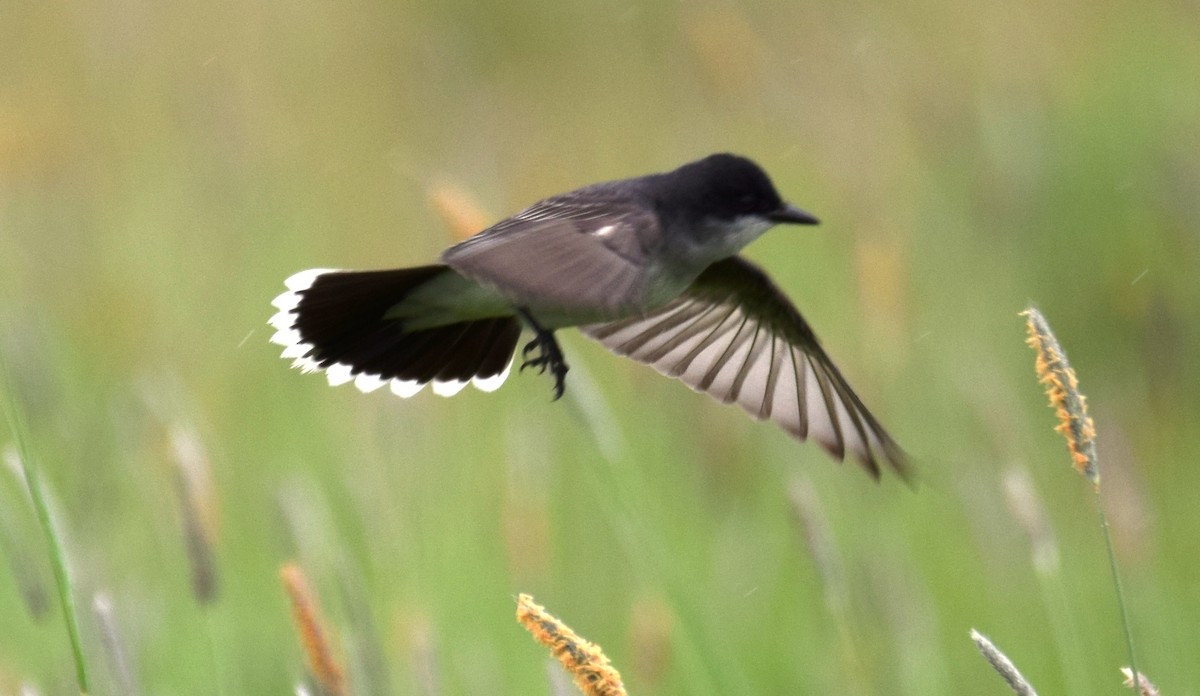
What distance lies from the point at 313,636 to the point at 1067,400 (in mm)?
948

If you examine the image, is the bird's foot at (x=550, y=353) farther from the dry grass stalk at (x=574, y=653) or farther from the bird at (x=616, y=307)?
the dry grass stalk at (x=574, y=653)

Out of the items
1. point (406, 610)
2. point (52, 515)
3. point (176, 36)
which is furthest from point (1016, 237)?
point (176, 36)

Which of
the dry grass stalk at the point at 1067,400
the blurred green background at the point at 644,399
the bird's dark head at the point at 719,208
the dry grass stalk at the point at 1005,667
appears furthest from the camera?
the bird's dark head at the point at 719,208

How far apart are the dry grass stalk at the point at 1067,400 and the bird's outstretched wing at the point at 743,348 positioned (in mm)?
1475

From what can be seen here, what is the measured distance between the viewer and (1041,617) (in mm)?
4320

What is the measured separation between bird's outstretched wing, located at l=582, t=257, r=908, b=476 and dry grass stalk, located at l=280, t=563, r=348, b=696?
1491 millimetres

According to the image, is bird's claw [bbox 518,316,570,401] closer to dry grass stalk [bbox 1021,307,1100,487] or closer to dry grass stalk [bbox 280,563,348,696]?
dry grass stalk [bbox 280,563,348,696]

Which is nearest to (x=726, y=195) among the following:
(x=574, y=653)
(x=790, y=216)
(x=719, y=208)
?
(x=719, y=208)

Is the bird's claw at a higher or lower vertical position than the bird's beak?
lower

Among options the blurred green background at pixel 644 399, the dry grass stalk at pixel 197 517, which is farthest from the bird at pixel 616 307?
the dry grass stalk at pixel 197 517

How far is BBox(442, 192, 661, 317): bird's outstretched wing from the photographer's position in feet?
8.32

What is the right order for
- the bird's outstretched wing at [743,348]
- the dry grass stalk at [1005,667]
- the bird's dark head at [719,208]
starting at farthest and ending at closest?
the bird's outstretched wing at [743,348] < the bird's dark head at [719,208] < the dry grass stalk at [1005,667]

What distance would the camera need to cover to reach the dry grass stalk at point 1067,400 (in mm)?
1876

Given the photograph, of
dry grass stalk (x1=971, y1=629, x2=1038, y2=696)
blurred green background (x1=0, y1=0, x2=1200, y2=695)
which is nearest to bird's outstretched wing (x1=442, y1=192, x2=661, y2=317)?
blurred green background (x1=0, y1=0, x2=1200, y2=695)
